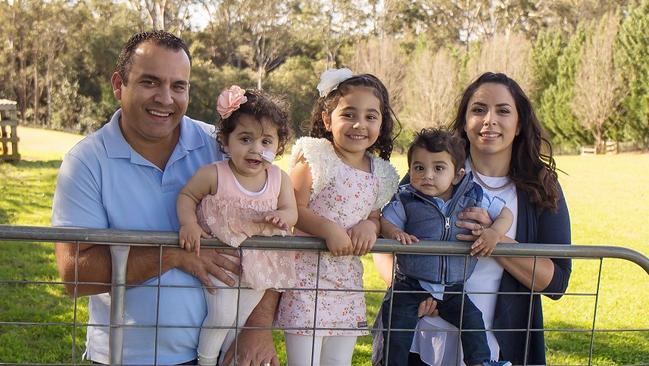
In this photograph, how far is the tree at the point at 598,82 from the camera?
31844 millimetres

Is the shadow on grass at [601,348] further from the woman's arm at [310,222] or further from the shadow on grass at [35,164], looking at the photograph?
the shadow on grass at [35,164]

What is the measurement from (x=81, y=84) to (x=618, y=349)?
34.3 meters

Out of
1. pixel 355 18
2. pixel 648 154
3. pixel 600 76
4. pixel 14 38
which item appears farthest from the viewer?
pixel 355 18

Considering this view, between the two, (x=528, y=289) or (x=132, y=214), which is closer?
(x=132, y=214)

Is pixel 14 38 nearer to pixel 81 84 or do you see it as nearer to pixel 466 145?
pixel 81 84

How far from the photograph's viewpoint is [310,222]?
279 cm

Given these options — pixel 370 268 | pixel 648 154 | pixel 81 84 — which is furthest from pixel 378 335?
pixel 81 84

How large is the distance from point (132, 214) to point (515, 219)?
60.6 inches

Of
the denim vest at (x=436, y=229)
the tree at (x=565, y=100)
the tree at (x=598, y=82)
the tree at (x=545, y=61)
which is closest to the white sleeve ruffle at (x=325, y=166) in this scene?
the denim vest at (x=436, y=229)

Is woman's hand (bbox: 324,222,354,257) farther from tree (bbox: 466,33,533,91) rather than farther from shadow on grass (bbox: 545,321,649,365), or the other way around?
tree (bbox: 466,33,533,91)

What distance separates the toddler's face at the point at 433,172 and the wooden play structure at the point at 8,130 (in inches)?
664

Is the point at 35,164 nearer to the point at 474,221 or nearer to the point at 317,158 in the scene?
the point at 317,158

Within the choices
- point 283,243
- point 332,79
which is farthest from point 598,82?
point 283,243

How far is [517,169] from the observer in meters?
3.15
